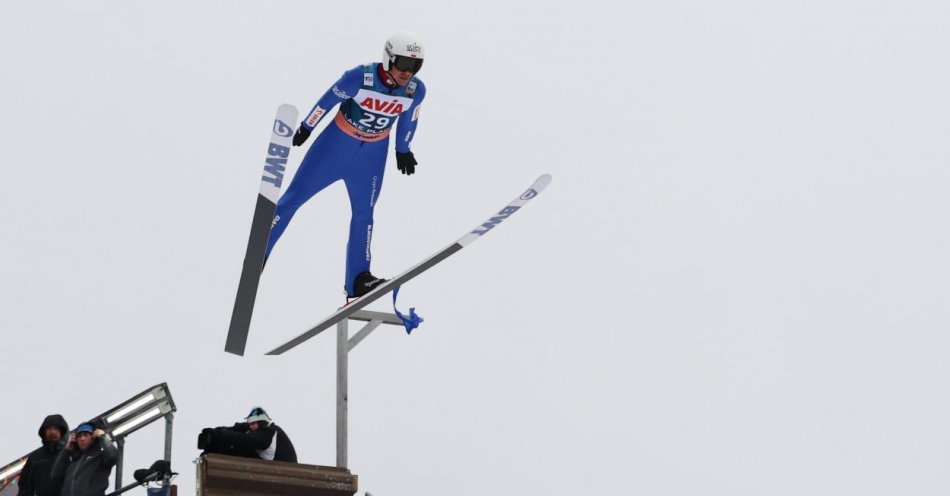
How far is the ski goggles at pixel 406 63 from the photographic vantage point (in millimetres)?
12695

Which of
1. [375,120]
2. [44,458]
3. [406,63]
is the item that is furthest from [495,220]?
[44,458]

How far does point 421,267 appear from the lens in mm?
12844

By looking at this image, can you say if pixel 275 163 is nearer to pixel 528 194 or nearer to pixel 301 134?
pixel 301 134

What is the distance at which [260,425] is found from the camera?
39.8ft

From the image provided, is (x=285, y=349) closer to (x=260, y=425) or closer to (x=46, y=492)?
(x=260, y=425)

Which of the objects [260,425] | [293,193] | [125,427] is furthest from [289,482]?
[293,193]

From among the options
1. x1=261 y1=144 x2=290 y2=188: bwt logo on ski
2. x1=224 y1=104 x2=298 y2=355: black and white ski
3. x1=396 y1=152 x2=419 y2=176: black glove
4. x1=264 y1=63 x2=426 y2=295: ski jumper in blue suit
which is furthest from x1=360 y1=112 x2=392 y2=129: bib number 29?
x1=261 y1=144 x2=290 y2=188: bwt logo on ski

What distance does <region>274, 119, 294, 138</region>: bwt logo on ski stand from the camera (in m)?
11.0

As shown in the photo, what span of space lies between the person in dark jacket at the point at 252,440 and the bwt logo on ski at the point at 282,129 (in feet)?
7.03

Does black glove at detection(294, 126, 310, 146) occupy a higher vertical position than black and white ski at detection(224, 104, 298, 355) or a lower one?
higher

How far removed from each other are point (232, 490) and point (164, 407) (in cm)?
77

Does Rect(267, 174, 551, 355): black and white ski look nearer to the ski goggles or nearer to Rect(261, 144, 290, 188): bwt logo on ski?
the ski goggles

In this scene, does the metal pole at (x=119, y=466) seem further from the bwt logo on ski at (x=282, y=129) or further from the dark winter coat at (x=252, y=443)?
the bwt logo on ski at (x=282, y=129)

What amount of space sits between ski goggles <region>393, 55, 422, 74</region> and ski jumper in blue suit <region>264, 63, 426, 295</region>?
6.8 inches
